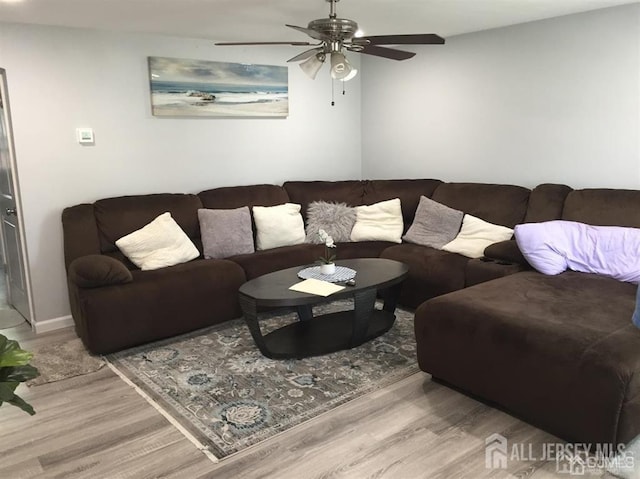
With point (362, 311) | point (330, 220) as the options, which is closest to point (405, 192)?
point (330, 220)

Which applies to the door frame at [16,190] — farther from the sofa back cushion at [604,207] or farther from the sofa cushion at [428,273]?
the sofa back cushion at [604,207]

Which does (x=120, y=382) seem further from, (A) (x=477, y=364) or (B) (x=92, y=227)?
(A) (x=477, y=364)

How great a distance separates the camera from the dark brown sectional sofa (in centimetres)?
228

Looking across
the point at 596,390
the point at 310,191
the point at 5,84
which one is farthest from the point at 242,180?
the point at 596,390

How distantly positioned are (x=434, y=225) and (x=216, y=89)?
7.63 ft

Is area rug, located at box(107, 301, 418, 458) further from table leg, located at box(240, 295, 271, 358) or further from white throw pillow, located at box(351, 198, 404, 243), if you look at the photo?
white throw pillow, located at box(351, 198, 404, 243)

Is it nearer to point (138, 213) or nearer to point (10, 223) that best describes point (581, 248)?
point (138, 213)

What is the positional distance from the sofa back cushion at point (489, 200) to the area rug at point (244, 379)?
1258 mm

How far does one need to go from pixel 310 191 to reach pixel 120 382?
261cm

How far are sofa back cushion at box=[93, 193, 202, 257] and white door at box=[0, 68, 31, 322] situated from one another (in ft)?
2.05

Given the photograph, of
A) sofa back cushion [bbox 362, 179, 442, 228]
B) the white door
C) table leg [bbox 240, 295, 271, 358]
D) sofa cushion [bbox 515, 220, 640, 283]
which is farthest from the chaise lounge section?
the white door

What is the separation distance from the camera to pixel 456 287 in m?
3.86

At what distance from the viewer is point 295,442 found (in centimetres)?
244

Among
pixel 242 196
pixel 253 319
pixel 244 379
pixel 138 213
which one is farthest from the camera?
pixel 242 196
